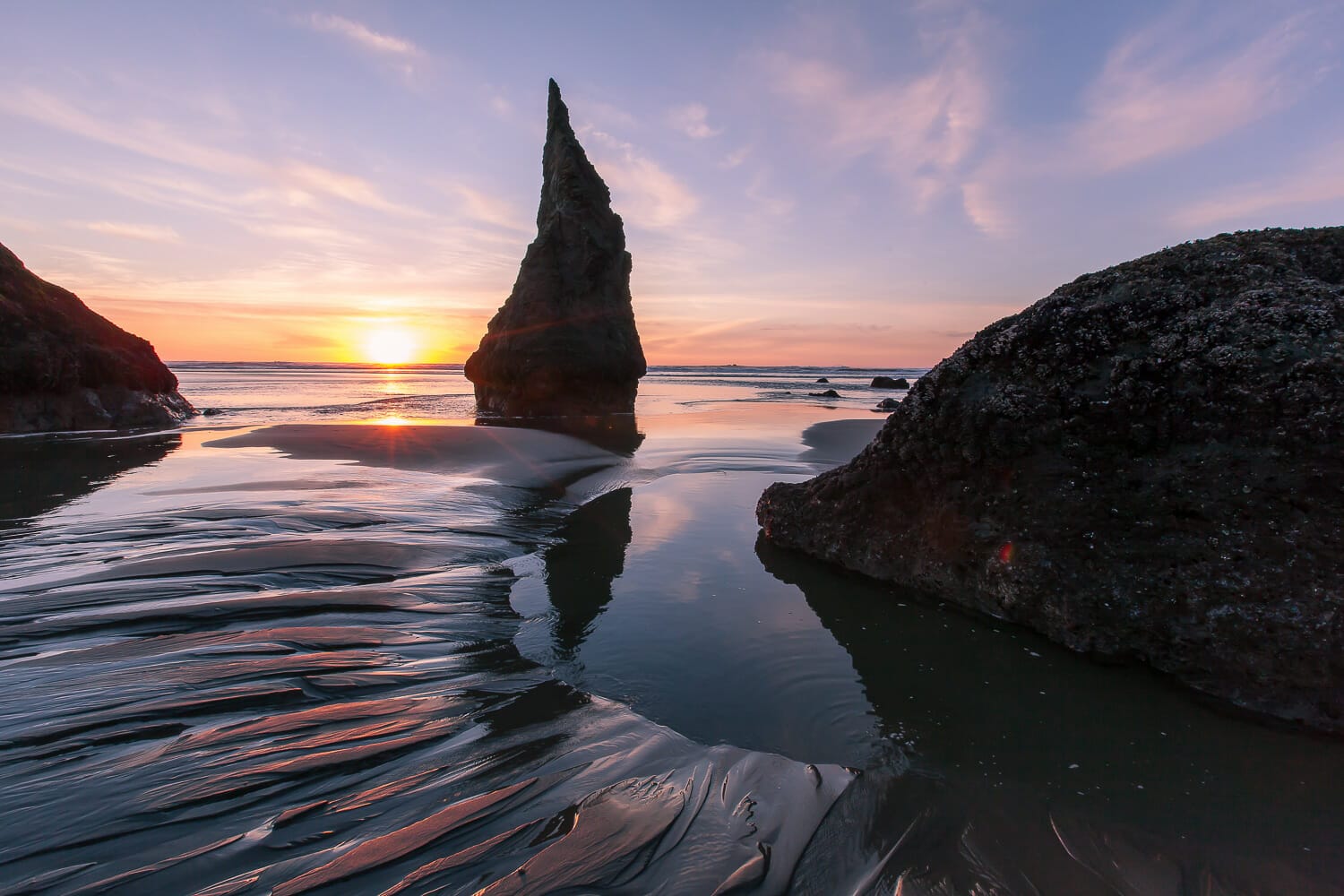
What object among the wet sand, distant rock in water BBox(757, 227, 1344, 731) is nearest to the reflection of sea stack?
the wet sand

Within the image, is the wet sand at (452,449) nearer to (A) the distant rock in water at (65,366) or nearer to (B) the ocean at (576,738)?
(B) the ocean at (576,738)

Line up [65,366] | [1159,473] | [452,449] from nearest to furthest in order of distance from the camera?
[1159,473] < [452,449] < [65,366]

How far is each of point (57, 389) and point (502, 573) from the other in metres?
15.8

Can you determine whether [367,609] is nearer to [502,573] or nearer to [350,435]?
[502,573]

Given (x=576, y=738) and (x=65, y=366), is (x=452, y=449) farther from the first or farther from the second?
(x=65, y=366)

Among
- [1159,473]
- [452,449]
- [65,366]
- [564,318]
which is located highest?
[564,318]

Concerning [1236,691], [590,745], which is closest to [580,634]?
[590,745]

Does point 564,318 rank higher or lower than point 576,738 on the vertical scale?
higher

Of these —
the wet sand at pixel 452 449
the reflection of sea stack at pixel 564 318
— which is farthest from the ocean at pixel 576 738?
the reflection of sea stack at pixel 564 318

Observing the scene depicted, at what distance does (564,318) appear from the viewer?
21.7 meters

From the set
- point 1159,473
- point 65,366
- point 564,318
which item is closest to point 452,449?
point 1159,473

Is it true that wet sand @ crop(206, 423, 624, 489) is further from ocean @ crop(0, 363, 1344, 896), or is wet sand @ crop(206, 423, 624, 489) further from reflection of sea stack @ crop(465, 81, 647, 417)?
reflection of sea stack @ crop(465, 81, 647, 417)

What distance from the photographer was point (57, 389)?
13891mm

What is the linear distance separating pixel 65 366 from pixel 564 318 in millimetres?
13235
